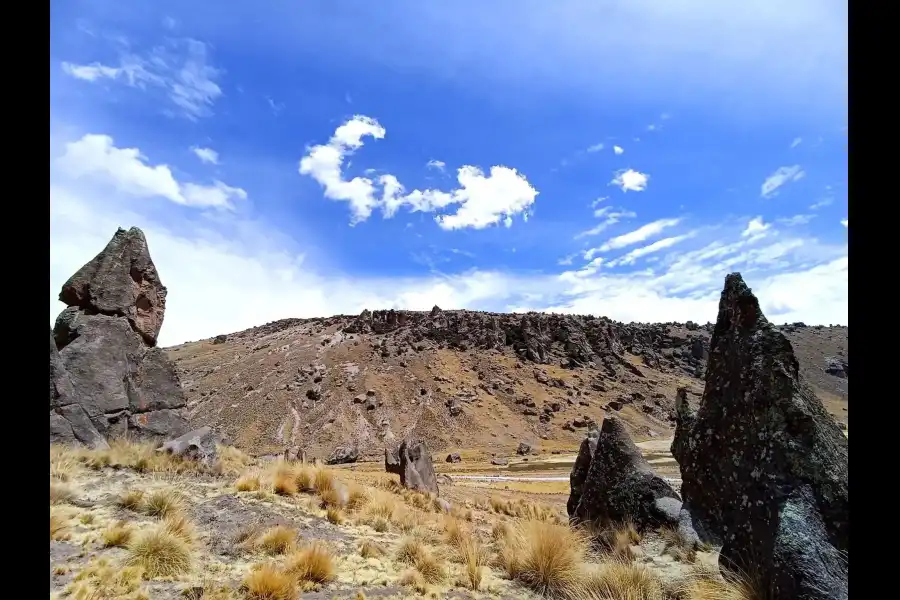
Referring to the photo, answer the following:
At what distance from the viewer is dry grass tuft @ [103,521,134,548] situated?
638 cm

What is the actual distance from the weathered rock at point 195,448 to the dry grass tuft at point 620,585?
33.0 ft

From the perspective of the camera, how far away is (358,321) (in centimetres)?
8719

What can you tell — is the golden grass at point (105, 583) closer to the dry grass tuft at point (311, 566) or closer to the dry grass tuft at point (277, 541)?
the dry grass tuft at point (311, 566)

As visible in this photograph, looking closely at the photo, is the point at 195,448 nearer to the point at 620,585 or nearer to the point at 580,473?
the point at 580,473

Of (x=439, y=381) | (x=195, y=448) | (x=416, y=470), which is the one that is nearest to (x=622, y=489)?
(x=195, y=448)

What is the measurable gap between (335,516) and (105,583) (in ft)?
15.9

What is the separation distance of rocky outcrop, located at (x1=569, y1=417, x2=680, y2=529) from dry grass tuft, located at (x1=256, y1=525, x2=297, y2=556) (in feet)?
18.1

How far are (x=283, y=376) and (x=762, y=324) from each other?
65.0 m

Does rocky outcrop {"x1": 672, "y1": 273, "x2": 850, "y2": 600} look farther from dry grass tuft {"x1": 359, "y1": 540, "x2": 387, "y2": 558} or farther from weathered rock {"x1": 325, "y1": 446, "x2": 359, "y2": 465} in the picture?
weathered rock {"x1": 325, "y1": 446, "x2": 359, "y2": 465}

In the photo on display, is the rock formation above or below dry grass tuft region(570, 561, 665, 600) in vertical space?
above

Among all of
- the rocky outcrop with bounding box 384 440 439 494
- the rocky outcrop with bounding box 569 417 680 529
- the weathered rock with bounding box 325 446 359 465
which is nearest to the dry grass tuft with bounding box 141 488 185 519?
the rocky outcrop with bounding box 569 417 680 529
